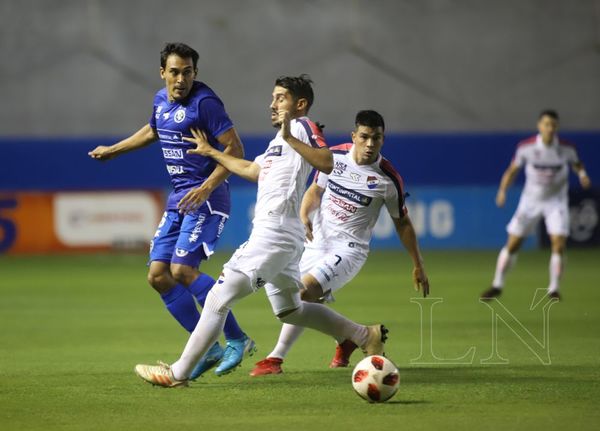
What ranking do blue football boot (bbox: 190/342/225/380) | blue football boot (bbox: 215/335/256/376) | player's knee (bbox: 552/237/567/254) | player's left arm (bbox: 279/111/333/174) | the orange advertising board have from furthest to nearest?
1. the orange advertising board
2. player's knee (bbox: 552/237/567/254)
3. blue football boot (bbox: 215/335/256/376)
4. blue football boot (bbox: 190/342/225/380)
5. player's left arm (bbox: 279/111/333/174)

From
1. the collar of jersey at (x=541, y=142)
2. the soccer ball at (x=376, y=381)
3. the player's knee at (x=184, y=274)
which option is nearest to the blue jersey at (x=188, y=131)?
the player's knee at (x=184, y=274)

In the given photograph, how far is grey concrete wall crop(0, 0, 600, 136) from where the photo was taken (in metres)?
24.0

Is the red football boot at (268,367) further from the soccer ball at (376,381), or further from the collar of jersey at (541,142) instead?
the collar of jersey at (541,142)

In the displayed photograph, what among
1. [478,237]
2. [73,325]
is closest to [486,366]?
[73,325]

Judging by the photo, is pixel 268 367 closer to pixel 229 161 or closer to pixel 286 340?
pixel 286 340

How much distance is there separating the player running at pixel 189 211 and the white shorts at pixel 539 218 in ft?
22.2

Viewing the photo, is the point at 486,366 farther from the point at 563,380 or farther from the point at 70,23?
the point at 70,23

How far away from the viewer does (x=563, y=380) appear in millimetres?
7484

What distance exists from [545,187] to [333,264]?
655 centimetres

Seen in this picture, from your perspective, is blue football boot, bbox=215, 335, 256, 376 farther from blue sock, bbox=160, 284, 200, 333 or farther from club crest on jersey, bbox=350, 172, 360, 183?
club crest on jersey, bbox=350, 172, 360, 183

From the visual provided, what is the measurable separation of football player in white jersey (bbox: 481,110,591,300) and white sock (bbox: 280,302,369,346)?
19.9 ft

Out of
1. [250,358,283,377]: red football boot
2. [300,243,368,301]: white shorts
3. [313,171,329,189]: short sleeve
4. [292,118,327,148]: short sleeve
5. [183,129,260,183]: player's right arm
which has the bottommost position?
[250,358,283,377]: red football boot

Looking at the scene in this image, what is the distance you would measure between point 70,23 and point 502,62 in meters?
9.40

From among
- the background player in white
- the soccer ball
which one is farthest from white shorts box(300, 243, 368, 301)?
the soccer ball
